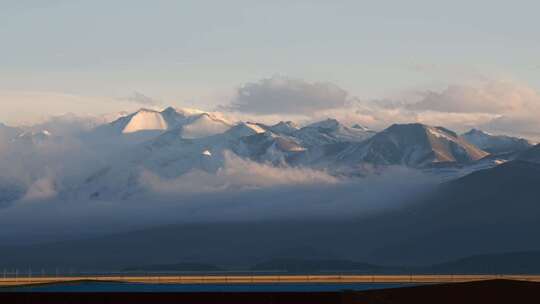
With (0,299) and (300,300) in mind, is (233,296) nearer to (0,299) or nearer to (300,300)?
(300,300)

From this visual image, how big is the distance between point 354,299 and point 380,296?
21.4 feet

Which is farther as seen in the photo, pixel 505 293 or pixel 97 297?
pixel 505 293

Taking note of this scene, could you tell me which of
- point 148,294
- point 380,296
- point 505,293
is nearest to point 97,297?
point 148,294

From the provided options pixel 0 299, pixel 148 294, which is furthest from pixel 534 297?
pixel 0 299

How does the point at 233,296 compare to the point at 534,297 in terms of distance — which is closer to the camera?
the point at 233,296

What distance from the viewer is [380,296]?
156 metres

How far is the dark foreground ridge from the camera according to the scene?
145 metres

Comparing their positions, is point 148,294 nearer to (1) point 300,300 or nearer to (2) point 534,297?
(1) point 300,300

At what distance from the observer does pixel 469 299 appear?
511ft

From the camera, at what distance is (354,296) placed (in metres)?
151

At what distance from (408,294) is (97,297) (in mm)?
31786

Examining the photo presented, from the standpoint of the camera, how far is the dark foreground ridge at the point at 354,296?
14475cm

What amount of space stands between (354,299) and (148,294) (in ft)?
63.4

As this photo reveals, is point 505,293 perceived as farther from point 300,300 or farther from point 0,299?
point 0,299
